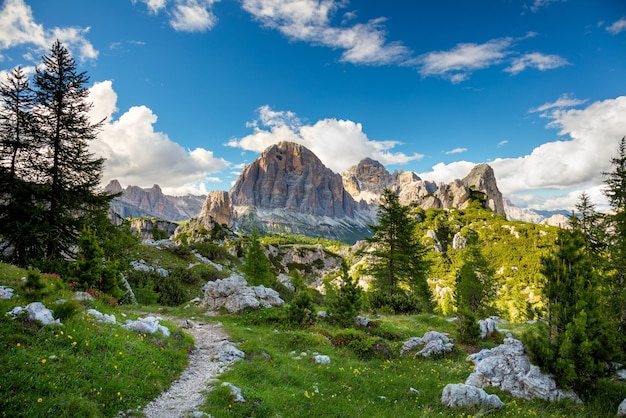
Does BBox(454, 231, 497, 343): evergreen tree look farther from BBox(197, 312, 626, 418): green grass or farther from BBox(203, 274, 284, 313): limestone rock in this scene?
BBox(197, 312, 626, 418): green grass

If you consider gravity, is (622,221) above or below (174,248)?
above

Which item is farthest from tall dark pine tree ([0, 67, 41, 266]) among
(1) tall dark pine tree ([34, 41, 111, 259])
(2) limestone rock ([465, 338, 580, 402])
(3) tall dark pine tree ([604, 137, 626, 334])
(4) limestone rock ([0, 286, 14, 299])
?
(3) tall dark pine tree ([604, 137, 626, 334])

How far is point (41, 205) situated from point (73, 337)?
16.3 m

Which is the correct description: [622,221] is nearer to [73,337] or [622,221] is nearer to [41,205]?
[73,337]

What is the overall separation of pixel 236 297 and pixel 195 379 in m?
15.0

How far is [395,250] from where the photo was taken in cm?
3519

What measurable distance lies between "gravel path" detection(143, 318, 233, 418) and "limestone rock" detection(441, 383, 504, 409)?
832 centimetres

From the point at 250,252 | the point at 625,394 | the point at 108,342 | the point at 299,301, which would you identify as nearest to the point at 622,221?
the point at 625,394

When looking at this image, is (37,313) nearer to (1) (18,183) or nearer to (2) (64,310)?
(2) (64,310)

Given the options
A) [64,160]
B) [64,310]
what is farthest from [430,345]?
[64,160]

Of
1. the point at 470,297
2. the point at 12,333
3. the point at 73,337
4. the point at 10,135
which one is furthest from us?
the point at 470,297

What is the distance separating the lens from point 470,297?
1887 inches

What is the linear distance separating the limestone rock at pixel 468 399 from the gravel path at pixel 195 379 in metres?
8.32

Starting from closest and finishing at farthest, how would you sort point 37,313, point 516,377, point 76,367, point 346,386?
point 76,367 < point 37,313 < point 346,386 < point 516,377
